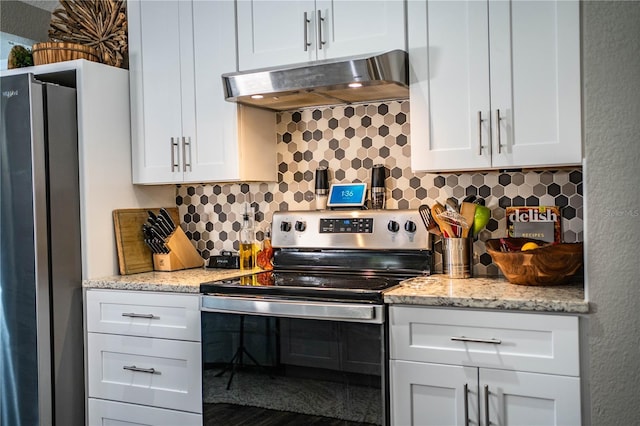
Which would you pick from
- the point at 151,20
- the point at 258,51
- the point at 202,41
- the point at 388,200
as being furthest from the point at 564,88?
the point at 151,20

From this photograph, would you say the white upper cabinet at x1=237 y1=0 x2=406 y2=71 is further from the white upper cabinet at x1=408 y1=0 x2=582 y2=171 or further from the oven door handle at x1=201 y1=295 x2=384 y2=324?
the oven door handle at x1=201 y1=295 x2=384 y2=324

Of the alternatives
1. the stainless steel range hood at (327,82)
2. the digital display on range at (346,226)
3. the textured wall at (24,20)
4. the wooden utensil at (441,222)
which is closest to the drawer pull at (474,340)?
the wooden utensil at (441,222)

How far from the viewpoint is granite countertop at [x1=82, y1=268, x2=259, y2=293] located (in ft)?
8.98

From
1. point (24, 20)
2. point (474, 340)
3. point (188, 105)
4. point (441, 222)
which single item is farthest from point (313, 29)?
point (24, 20)

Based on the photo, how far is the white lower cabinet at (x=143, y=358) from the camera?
2.71 metres

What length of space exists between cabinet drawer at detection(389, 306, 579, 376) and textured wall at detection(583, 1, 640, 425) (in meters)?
0.09

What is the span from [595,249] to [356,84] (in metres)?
1.08

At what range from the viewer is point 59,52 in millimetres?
3059

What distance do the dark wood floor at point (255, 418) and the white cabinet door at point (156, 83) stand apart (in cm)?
109

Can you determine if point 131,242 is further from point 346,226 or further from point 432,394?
point 432,394

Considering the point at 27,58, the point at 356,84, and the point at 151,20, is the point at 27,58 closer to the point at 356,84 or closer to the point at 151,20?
the point at 151,20

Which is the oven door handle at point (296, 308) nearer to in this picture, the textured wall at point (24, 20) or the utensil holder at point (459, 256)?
the utensil holder at point (459, 256)

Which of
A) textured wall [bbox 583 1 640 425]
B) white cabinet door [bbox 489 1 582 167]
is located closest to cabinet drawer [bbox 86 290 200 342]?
white cabinet door [bbox 489 1 582 167]

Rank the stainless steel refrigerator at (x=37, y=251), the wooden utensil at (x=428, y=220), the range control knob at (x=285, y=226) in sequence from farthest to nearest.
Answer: the range control knob at (x=285, y=226) < the stainless steel refrigerator at (x=37, y=251) < the wooden utensil at (x=428, y=220)
